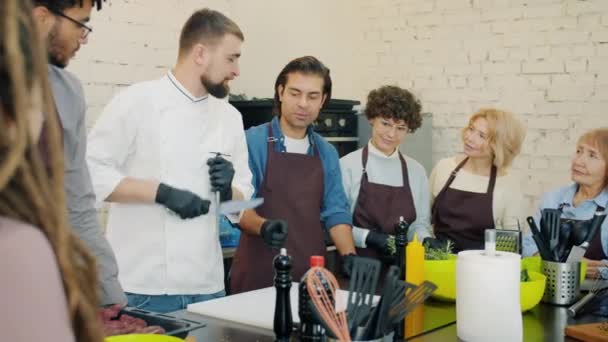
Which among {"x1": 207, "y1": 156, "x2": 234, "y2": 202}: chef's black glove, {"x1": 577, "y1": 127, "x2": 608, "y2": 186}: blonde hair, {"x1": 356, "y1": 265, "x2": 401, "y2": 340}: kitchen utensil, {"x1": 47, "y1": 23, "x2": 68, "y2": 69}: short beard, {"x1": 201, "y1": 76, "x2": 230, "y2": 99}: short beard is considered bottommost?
{"x1": 356, "y1": 265, "x2": 401, "y2": 340}: kitchen utensil

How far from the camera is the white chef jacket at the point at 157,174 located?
2439 millimetres

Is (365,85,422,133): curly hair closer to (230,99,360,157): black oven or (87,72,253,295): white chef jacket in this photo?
(230,99,360,157): black oven

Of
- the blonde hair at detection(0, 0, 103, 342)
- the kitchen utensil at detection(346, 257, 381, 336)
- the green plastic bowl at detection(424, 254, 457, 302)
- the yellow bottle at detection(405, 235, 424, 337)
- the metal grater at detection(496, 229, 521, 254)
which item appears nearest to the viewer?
the blonde hair at detection(0, 0, 103, 342)

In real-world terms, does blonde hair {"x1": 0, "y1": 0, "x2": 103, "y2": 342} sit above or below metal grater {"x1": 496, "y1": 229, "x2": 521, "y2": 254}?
above

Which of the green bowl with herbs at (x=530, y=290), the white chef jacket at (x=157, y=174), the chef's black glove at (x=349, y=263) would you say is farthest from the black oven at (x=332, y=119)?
the green bowl with herbs at (x=530, y=290)

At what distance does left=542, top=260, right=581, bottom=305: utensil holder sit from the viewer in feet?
6.97

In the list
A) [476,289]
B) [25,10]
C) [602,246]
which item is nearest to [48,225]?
[25,10]

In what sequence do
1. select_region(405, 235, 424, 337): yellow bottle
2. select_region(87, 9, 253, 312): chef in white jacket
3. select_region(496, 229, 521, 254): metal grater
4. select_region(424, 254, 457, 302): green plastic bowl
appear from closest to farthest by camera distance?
select_region(405, 235, 424, 337): yellow bottle, select_region(424, 254, 457, 302): green plastic bowl, select_region(496, 229, 521, 254): metal grater, select_region(87, 9, 253, 312): chef in white jacket

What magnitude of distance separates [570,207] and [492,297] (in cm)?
166

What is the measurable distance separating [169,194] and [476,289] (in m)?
1.16

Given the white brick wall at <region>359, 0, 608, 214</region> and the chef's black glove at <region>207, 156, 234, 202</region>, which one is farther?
the white brick wall at <region>359, 0, 608, 214</region>

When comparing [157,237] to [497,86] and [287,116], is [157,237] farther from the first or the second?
[497,86]

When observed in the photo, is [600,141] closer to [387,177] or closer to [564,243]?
[387,177]

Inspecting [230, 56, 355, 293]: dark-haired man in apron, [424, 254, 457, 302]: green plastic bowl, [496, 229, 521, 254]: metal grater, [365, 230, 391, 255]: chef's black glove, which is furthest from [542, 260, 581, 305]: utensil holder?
[230, 56, 355, 293]: dark-haired man in apron
